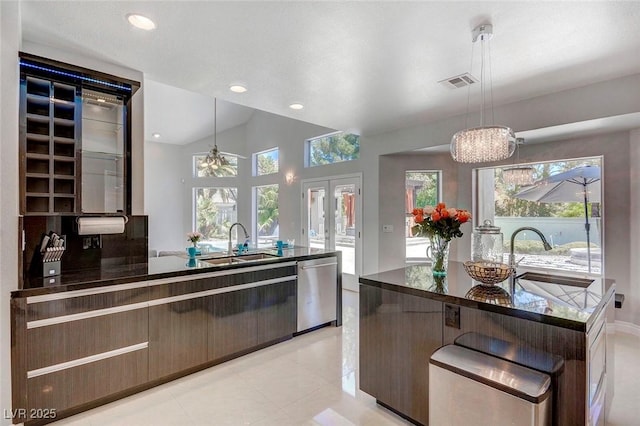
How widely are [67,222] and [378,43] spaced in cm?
284

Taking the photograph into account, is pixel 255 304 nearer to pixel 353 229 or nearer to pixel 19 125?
pixel 19 125

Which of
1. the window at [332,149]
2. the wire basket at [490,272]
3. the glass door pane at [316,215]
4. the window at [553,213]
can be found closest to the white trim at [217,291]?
the wire basket at [490,272]

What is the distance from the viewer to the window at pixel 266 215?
7.70 m

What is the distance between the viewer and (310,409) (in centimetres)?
230

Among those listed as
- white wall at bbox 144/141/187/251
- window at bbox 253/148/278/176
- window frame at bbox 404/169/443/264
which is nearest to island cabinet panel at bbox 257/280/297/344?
window frame at bbox 404/169/443/264

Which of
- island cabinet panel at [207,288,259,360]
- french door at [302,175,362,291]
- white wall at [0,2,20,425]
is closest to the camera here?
white wall at [0,2,20,425]

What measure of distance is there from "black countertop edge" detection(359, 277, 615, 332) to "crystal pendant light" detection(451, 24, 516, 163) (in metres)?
1.09

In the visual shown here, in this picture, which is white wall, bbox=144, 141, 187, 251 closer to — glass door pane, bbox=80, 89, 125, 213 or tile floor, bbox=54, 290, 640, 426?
glass door pane, bbox=80, 89, 125, 213

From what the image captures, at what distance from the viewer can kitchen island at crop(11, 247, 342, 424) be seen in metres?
2.01

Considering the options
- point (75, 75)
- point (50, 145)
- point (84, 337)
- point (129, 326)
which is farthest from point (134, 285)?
point (75, 75)

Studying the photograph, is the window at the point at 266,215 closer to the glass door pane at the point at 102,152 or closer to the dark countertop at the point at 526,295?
the glass door pane at the point at 102,152

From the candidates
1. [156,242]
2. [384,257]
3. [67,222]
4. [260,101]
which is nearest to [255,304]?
[67,222]

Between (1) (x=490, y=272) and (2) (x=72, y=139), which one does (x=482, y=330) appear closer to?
(1) (x=490, y=272)

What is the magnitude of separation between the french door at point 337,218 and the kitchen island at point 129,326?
2725mm
